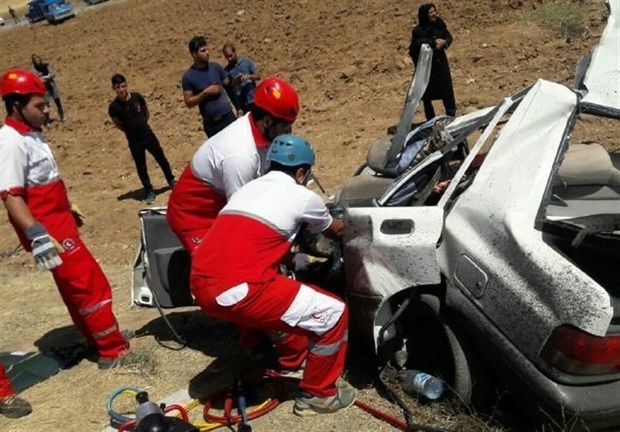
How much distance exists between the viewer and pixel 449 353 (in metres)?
3.58

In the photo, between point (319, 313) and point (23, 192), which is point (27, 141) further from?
point (319, 313)

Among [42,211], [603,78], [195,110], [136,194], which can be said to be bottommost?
[195,110]

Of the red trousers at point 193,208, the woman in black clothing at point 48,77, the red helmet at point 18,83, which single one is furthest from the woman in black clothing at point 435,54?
the woman in black clothing at point 48,77

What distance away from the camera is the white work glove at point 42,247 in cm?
409

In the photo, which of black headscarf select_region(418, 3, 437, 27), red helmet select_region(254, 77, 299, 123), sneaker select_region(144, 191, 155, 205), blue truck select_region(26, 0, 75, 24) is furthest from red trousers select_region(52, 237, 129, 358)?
blue truck select_region(26, 0, 75, 24)

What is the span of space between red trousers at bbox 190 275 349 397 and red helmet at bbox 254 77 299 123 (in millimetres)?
928

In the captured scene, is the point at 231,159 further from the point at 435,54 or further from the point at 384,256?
the point at 435,54

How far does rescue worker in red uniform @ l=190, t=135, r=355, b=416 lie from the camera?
142 inches

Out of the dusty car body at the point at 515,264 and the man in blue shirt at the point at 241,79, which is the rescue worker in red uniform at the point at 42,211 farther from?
the man in blue shirt at the point at 241,79

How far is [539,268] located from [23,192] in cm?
286

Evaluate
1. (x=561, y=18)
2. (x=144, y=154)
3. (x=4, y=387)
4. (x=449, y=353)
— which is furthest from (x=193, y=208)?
(x=561, y=18)

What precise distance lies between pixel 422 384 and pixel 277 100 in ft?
5.42

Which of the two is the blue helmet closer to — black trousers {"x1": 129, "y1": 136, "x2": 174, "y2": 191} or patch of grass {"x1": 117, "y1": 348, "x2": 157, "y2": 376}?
patch of grass {"x1": 117, "y1": 348, "x2": 157, "y2": 376}

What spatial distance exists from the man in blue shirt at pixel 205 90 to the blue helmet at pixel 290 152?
4104 millimetres
